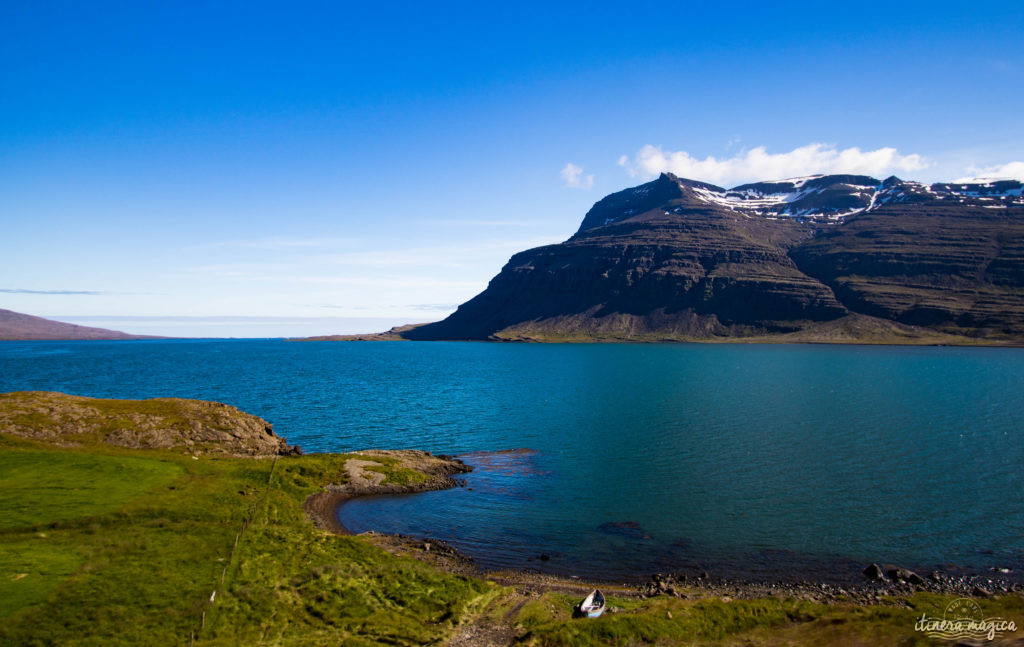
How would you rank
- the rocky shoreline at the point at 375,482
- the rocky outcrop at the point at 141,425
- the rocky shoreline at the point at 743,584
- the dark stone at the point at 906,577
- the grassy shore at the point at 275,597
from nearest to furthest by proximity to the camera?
the grassy shore at the point at 275,597
the rocky shoreline at the point at 743,584
the dark stone at the point at 906,577
the rocky shoreline at the point at 375,482
the rocky outcrop at the point at 141,425

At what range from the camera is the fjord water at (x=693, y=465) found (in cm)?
3791

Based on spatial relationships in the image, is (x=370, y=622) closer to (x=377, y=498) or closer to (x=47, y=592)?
(x=47, y=592)

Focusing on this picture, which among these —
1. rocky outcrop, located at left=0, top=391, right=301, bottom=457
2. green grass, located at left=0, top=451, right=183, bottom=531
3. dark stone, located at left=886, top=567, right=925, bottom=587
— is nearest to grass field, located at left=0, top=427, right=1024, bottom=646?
green grass, located at left=0, top=451, right=183, bottom=531

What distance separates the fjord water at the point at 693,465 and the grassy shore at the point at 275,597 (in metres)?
6.67

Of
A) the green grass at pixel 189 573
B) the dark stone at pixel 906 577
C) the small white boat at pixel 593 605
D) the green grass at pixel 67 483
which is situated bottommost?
the dark stone at pixel 906 577

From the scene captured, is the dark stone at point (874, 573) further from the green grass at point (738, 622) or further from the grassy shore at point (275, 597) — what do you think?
the green grass at point (738, 622)

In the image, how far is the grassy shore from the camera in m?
22.7

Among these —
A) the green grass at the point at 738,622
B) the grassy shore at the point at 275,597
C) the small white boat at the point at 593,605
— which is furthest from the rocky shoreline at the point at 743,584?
the small white boat at the point at 593,605

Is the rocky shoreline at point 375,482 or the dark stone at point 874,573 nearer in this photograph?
the dark stone at point 874,573

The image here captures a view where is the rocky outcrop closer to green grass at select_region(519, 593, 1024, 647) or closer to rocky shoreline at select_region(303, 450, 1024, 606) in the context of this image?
rocky shoreline at select_region(303, 450, 1024, 606)

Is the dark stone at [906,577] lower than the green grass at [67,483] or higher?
lower

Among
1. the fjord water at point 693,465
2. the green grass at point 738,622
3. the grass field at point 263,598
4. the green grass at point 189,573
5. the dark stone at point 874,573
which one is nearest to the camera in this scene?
the green grass at point 189,573

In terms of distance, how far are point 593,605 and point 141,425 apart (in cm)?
5248

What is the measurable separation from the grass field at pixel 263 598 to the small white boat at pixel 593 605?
70cm
